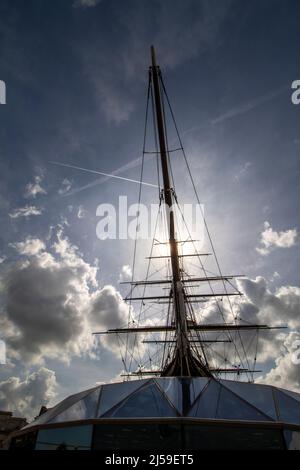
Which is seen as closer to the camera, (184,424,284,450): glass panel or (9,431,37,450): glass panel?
(184,424,284,450): glass panel

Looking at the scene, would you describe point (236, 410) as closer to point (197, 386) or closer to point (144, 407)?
point (197, 386)

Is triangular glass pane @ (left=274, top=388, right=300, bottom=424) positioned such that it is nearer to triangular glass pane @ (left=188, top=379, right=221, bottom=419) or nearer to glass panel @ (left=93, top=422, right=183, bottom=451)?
triangular glass pane @ (left=188, top=379, right=221, bottom=419)

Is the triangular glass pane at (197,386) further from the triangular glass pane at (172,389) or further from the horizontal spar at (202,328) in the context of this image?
the horizontal spar at (202,328)

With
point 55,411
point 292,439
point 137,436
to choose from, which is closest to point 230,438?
point 292,439

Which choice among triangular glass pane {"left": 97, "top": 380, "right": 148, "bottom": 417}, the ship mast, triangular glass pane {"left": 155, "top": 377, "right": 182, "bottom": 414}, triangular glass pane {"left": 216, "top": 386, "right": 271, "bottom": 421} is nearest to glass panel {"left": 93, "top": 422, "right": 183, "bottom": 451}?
triangular glass pane {"left": 97, "top": 380, "right": 148, "bottom": 417}

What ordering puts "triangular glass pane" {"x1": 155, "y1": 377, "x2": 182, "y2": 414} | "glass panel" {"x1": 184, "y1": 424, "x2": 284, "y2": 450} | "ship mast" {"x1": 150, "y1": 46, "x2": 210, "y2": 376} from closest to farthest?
1. "glass panel" {"x1": 184, "y1": 424, "x2": 284, "y2": 450}
2. "triangular glass pane" {"x1": 155, "y1": 377, "x2": 182, "y2": 414}
3. "ship mast" {"x1": 150, "y1": 46, "x2": 210, "y2": 376}

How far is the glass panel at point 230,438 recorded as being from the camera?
735 centimetres

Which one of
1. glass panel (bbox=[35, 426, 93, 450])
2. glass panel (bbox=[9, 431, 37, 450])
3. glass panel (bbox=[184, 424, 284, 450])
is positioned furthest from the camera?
glass panel (bbox=[9, 431, 37, 450])

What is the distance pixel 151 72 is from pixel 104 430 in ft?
79.0

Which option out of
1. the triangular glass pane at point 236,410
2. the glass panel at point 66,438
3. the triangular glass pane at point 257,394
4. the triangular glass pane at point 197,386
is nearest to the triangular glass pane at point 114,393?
the glass panel at point 66,438

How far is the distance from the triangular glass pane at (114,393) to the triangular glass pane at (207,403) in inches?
89.4

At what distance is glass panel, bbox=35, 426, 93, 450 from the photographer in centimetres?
771

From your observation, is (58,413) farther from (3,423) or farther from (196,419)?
(3,423)

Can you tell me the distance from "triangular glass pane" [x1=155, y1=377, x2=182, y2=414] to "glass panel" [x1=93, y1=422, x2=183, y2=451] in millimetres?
749
